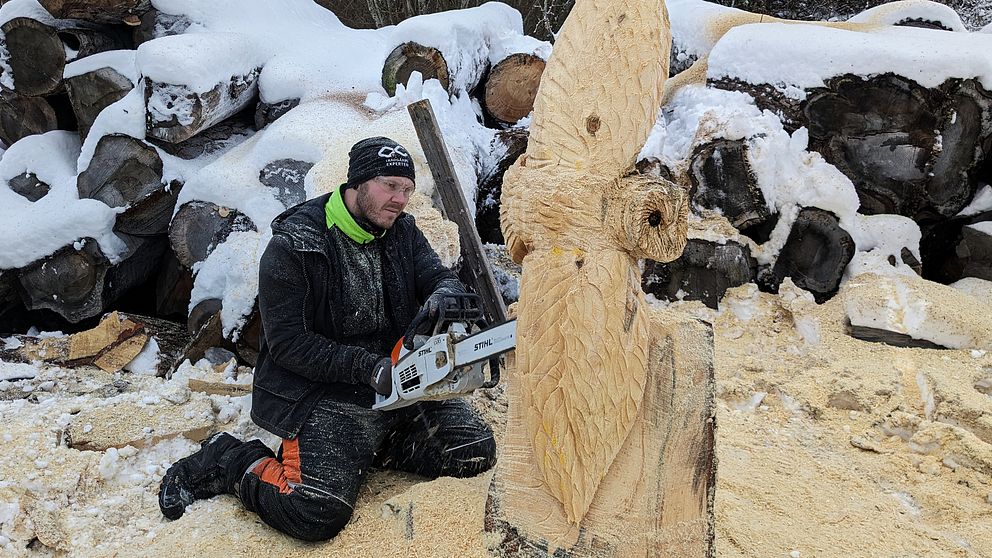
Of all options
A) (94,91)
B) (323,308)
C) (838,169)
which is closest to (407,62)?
(94,91)

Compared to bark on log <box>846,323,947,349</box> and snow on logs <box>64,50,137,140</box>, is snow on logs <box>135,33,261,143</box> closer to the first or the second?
snow on logs <box>64,50,137,140</box>

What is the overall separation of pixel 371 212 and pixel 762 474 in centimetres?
156

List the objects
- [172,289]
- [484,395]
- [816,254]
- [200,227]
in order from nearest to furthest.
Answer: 1. [484,395]
2. [200,227]
3. [816,254]
4. [172,289]

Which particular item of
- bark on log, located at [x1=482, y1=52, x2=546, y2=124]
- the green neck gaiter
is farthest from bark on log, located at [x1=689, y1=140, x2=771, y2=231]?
the green neck gaiter

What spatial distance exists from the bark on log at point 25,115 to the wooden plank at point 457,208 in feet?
8.61

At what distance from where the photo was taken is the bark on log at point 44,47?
404cm

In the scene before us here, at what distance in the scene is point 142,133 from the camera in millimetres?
3711

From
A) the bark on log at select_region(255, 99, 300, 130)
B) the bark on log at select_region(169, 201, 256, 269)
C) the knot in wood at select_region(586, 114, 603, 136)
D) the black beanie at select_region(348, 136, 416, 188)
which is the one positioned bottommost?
the bark on log at select_region(169, 201, 256, 269)

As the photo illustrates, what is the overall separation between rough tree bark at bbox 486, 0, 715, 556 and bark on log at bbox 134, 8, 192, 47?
347 centimetres

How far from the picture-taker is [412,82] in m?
4.08

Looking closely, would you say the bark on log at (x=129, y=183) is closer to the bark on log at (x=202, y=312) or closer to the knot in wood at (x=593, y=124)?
the bark on log at (x=202, y=312)

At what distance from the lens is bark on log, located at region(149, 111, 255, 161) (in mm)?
3852

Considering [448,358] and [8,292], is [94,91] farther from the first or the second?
[448,358]

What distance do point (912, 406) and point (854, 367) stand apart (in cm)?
31
